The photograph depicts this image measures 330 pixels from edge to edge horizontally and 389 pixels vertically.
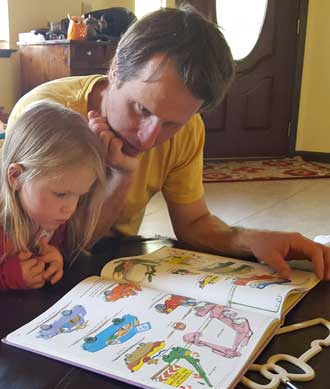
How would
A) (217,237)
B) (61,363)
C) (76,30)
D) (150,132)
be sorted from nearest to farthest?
(61,363)
(150,132)
(217,237)
(76,30)

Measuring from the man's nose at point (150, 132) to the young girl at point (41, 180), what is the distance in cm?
10

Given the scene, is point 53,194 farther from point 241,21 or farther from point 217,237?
point 241,21

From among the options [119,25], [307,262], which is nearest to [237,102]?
[119,25]

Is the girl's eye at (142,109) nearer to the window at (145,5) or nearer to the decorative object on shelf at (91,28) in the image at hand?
the decorative object on shelf at (91,28)

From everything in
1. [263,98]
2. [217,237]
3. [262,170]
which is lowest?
[262,170]

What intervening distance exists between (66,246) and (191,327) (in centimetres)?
37

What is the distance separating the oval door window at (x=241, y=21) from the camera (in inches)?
153

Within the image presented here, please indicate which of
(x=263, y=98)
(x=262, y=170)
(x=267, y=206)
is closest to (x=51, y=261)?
(x=267, y=206)

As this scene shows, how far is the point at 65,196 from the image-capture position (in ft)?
2.75

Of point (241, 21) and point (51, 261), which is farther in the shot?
point (241, 21)

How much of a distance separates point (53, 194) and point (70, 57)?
1953 millimetres

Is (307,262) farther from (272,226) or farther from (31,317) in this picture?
(272,226)

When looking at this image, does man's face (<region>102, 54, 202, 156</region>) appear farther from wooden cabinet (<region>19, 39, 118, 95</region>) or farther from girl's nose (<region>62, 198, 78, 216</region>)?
wooden cabinet (<region>19, 39, 118, 95</region>)

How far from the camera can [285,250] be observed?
0.92 metres
